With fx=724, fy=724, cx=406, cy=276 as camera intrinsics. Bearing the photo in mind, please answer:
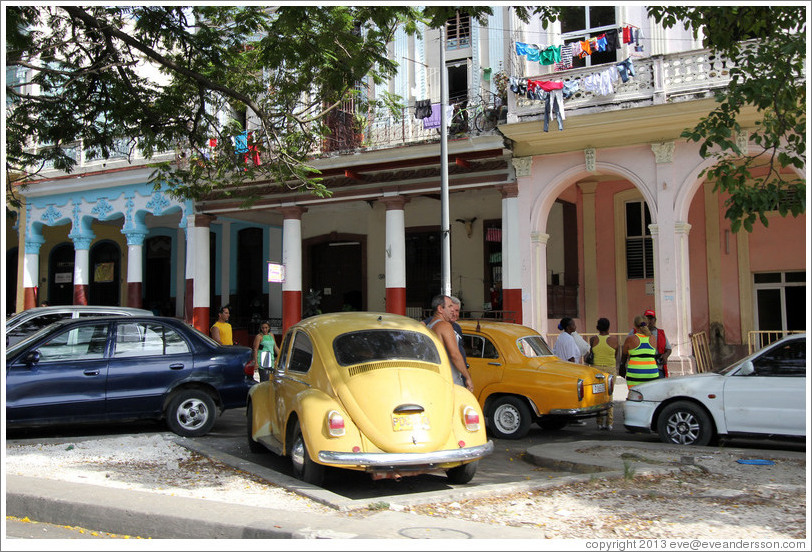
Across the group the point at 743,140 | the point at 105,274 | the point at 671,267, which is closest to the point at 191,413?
the point at 671,267

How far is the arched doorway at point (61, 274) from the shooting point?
2664cm

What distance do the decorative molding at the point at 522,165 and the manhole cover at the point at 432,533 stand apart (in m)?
12.8

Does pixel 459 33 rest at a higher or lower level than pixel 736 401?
higher

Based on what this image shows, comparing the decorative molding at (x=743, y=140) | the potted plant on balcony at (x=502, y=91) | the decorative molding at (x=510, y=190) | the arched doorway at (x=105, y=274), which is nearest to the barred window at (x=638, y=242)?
the decorative molding at (x=510, y=190)

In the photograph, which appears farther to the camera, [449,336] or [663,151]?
[663,151]

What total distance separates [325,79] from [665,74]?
7.50 meters

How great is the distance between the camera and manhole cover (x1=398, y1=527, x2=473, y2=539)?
4.87 m

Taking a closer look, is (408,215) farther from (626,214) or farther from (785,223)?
(785,223)

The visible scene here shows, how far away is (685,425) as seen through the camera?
356 inches

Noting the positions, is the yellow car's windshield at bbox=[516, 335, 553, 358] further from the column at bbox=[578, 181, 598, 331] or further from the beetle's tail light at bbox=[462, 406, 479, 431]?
the column at bbox=[578, 181, 598, 331]

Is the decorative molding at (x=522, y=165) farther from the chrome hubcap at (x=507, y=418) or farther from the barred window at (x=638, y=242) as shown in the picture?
the chrome hubcap at (x=507, y=418)

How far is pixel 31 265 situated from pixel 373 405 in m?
20.9

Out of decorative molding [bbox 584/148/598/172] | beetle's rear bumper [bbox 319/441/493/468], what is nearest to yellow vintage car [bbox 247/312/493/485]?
beetle's rear bumper [bbox 319/441/493/468]

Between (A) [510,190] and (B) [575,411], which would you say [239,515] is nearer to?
(B) [575,411]
